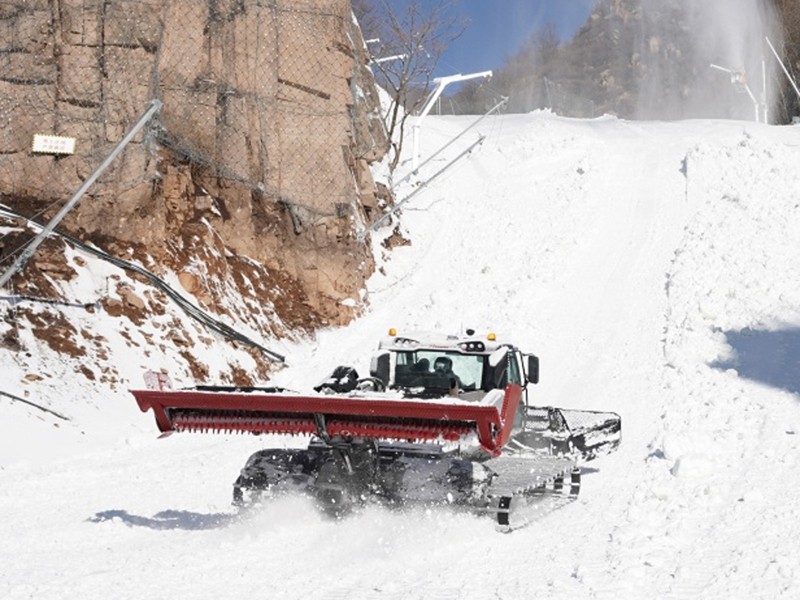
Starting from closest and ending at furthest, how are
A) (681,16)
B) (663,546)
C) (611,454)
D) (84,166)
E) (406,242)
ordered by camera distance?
(663,546) → (611,454) → (84,166) → (406,242) → (681,16)

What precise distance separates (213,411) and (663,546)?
13.6ft

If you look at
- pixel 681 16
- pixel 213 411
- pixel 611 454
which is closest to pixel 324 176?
pixel 611 454

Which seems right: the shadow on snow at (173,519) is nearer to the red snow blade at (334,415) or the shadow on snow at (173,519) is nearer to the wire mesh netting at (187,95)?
the red snow blade at (334,415)

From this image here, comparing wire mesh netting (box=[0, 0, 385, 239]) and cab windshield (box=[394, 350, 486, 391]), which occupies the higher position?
wire mesh netting (box=[0, 0, 385, 239])

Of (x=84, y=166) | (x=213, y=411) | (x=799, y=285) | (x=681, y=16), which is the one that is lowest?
(x=213, y=411)

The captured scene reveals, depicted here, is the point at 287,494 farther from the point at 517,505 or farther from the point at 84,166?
the point at 84,166

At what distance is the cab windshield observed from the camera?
1090 centimetres

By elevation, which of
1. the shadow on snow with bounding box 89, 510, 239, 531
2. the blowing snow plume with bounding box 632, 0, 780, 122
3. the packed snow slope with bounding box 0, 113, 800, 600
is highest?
the blowing snow plume with bounding box 632, 0, 780, 122

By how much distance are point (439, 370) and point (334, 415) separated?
6.90ft

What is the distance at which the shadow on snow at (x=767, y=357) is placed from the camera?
623 inches

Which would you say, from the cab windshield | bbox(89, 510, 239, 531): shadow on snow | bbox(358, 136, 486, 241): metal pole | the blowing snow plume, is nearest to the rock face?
bbox(358, 136, 486, 241): metal pole

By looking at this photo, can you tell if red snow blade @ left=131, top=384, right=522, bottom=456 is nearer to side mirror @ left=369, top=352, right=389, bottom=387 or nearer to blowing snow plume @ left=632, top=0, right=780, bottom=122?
side mirror @ left=369, top=352, right=389, bottom=387

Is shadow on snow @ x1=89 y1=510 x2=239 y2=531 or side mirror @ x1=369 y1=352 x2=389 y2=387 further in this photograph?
side mirror @ x1=369 y1=352 x2=389 y2=387

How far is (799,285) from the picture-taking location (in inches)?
797
